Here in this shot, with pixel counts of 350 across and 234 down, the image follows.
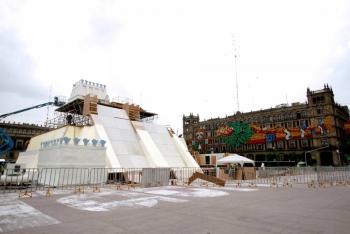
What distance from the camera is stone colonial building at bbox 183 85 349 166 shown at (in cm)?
6080

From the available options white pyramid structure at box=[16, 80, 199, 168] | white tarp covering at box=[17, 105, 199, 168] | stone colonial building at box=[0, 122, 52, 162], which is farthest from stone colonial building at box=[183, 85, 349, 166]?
stone colonial building at box=[0, 122, 52, 162]

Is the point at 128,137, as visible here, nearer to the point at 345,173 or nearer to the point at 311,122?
the point at 345,173

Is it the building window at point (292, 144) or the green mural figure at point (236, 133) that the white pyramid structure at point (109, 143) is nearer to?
the green mural figure at point (236, 133)

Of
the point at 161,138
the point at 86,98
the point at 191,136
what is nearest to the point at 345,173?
the point at 161,138

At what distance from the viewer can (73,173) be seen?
57.8 feet

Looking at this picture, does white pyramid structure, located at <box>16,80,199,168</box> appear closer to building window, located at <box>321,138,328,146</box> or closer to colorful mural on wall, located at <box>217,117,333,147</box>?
colorful mural on wall, located at <box>217,117,333,147</box>

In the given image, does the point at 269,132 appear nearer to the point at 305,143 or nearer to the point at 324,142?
the point at 305,143

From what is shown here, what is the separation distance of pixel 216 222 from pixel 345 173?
22.6m

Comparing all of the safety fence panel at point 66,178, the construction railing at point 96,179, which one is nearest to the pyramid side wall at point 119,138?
the construction railing at point 96,179

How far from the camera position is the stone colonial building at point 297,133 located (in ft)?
A: 199

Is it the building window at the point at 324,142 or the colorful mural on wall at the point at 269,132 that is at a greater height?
the colorful mural on wall at the point at 269,132

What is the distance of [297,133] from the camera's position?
208 feet

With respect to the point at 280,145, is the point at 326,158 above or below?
below

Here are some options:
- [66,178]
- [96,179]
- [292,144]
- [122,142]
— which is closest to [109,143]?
[122,142]
